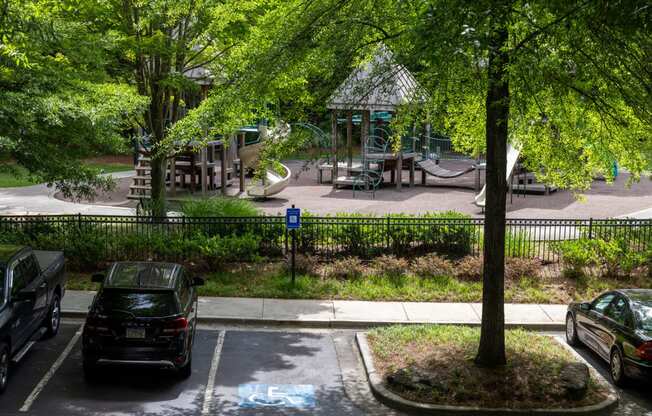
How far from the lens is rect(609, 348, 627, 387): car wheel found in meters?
11.5

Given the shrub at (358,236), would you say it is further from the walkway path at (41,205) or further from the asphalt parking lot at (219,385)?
the walkway path at (41,205)

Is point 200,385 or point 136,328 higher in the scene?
point 136,328

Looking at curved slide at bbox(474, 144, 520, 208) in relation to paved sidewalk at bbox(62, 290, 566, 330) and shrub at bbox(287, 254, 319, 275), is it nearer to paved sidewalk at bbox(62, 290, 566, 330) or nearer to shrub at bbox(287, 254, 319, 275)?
shrub at bbox(287, 254, 319, 275)

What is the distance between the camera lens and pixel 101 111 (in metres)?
15.4

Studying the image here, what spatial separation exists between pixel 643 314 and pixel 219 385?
20.1 feet

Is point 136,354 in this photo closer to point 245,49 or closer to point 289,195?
point 245,49

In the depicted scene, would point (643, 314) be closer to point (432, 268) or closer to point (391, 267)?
point (432, 268)

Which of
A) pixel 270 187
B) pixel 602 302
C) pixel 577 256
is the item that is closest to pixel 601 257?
pixel 577 256

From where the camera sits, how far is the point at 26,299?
1149cm

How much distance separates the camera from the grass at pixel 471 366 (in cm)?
1077

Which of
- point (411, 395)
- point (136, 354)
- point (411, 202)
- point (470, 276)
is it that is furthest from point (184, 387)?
point (411, 202)

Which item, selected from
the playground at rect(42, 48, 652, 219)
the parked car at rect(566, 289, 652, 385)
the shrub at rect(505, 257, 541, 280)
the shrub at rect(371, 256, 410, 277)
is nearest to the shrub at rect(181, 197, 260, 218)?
the shrub at rect(371, 256, 410, 277)

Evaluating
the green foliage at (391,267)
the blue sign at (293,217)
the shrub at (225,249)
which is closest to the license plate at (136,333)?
the blue sign at (293,217)

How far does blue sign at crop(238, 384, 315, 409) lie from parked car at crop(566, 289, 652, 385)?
4.38 metres
